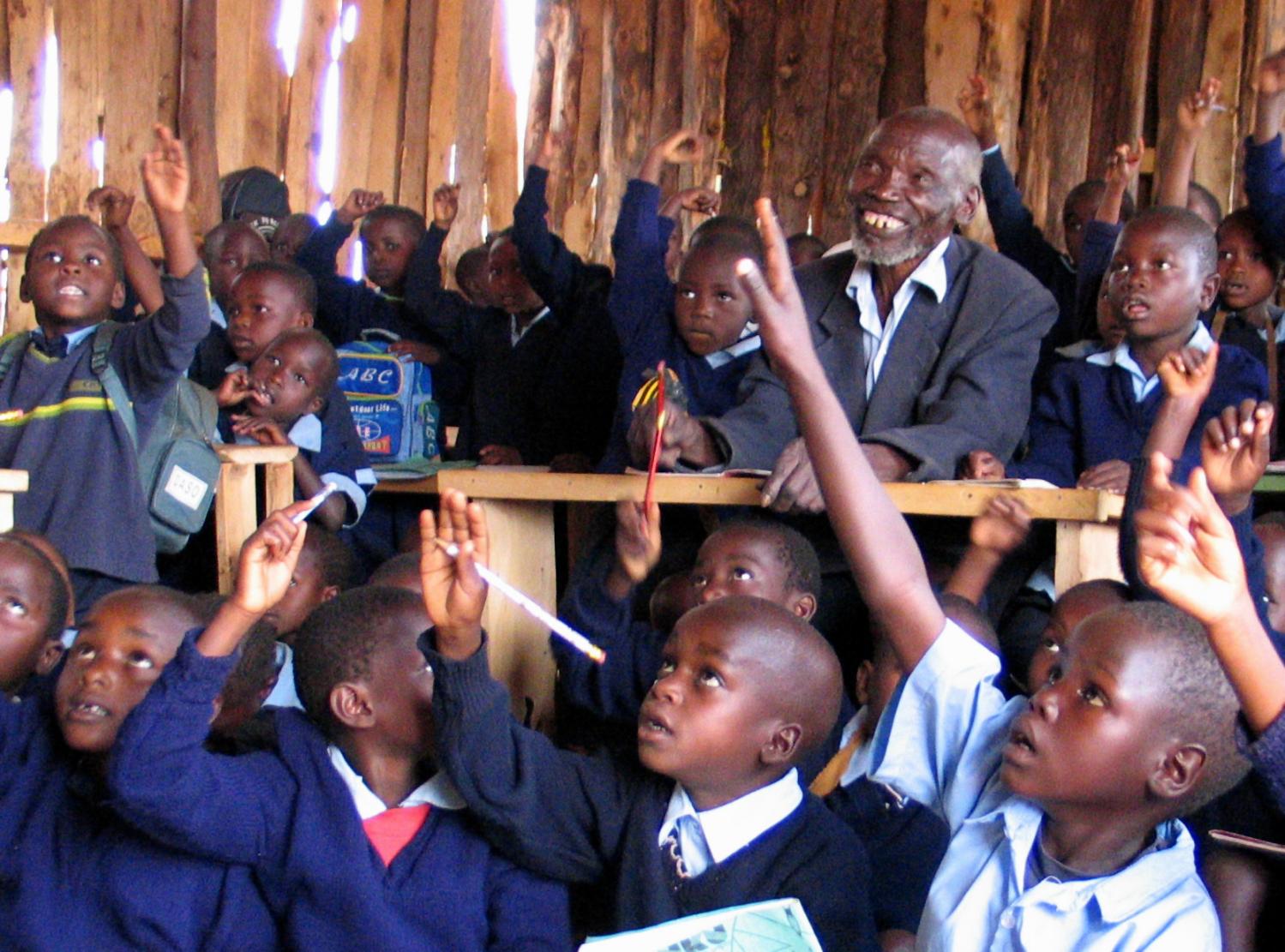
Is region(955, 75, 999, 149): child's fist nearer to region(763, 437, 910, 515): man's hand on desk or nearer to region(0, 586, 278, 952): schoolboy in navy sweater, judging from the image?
region(763, 437, 910, 515): man's hand on desk

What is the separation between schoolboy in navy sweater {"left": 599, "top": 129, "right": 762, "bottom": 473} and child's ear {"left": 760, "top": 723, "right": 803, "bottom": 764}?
1407mm

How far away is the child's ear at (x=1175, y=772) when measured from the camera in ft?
5.96

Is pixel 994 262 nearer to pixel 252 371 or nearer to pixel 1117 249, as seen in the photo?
pixel 1117 249

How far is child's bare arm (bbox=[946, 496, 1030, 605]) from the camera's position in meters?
2.77

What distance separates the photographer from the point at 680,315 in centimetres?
384

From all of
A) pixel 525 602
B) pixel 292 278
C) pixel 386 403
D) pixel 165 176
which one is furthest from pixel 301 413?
pixel 525 602

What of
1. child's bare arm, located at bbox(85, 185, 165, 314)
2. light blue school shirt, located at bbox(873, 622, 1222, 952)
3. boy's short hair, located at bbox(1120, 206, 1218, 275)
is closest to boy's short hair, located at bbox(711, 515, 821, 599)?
light blue school shirt, located at bbox(873, 622, 1222, 952)

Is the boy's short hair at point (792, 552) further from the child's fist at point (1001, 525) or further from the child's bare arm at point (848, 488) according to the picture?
the child's bare arm at point (848, 488)

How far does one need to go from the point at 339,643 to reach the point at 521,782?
416mm

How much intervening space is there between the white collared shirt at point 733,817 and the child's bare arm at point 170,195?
190 centimetres

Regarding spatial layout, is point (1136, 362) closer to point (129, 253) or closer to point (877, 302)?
point (877, 302)

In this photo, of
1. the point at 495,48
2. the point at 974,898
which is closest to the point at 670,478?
the point at 974,898

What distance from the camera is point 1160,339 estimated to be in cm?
372

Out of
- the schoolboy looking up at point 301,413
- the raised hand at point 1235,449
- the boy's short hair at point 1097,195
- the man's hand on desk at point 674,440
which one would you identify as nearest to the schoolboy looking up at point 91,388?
the schoolboy looking up at point 301,413
